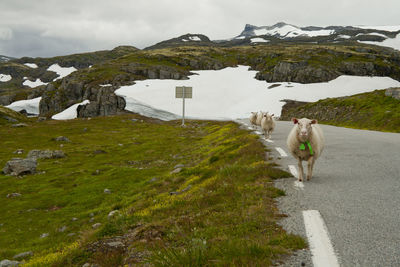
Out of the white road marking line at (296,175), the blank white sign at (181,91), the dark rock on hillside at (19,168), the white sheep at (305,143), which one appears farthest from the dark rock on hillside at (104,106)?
the white sheep at (305,143)

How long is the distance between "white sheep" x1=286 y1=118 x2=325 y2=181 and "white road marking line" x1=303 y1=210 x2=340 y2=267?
12.1 feet

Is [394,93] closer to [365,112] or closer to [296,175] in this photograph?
[365,112]

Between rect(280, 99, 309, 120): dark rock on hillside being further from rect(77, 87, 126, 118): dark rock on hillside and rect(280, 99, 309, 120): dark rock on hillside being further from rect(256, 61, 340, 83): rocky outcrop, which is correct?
rect(77, 87, 126, 118): dark rock on hillside

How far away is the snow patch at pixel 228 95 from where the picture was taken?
9625 cm

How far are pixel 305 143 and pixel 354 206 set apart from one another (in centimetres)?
351

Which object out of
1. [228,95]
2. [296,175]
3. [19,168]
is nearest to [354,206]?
[296,175]

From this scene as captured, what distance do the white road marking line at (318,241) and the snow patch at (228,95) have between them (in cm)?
8121

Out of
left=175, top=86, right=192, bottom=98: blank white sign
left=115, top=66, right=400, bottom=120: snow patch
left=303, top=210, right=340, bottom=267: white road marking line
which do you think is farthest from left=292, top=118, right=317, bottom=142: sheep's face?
left=115, top=66, right=400, bottom=120: snow patch

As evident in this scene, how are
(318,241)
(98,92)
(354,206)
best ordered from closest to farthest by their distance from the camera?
1. (318,241)
2. (354,206)
3. (98,92)

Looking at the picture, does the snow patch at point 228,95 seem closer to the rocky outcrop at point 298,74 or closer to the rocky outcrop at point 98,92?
the rocky outcrop at point 98,92

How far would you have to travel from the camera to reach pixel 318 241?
202 inches

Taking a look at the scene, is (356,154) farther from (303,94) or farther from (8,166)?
(303,94)

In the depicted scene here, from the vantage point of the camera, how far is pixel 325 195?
8.00 m

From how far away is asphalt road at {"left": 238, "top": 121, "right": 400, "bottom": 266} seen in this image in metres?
4.72
